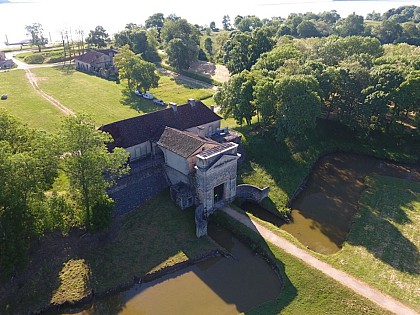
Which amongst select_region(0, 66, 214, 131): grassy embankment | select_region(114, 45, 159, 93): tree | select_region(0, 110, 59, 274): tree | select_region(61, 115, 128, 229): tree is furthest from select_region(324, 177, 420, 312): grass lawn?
select_region(114, 45, 159, 93): tree

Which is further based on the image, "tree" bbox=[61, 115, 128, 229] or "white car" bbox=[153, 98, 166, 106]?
"white car" bbox=[153, 98, 166, 106]

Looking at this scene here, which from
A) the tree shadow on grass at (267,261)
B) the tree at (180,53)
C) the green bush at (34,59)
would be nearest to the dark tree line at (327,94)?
the tree shadow on grass at (267,261)

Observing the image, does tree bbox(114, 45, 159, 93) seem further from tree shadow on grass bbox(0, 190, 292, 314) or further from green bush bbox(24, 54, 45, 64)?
green bush bbox(24, 54, 45, 64)

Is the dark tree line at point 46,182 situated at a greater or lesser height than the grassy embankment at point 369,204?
greater

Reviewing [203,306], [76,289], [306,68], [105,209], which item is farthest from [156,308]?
[306,68]

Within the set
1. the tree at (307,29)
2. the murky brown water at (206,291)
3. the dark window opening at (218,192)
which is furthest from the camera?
the tree at (307,29)

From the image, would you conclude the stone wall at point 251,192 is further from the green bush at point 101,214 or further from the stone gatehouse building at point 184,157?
the green bush at point 101,214
